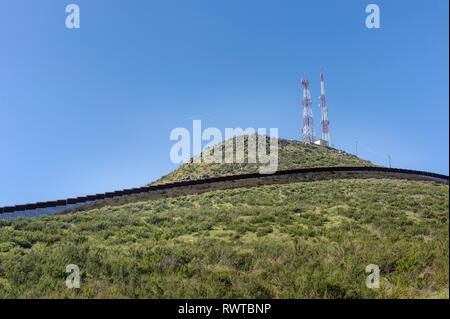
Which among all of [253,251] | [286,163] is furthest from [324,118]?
[253,251]

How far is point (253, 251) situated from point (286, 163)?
5185cm

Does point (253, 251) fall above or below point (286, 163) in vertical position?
below

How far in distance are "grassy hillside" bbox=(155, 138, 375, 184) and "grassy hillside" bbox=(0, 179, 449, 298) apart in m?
40.4

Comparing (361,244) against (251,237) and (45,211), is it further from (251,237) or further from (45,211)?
(45,211)

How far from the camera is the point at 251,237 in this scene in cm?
1380

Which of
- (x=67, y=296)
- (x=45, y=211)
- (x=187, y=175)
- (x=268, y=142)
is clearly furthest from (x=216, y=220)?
(x=268, y=142)

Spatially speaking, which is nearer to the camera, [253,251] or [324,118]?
[253,251]

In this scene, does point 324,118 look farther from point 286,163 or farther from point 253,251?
point 253,251

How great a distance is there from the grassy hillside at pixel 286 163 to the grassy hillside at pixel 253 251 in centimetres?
4042

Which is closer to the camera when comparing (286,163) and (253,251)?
(253,251)

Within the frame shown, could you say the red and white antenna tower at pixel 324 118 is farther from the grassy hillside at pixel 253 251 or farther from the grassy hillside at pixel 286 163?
the grassy hillside at pixel 253 251

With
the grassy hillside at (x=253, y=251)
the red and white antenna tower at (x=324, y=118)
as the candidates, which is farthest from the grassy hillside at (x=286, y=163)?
the grassy hillside at (x=253, y=251)

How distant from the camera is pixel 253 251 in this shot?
1103 cm

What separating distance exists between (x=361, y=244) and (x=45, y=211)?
19874 mm
